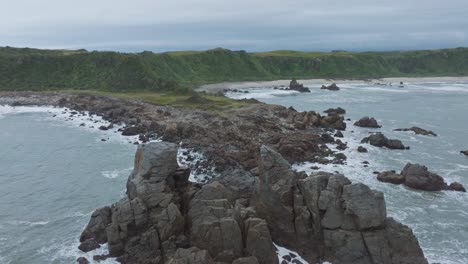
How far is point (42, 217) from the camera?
32781 millimetres

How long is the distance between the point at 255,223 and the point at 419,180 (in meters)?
20.3

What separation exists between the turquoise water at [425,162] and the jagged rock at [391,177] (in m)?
0.64

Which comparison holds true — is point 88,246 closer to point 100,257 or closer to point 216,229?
point 100,257

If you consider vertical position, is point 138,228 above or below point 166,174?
below

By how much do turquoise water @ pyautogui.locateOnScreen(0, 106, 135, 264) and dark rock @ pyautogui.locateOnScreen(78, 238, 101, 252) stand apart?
0.42m

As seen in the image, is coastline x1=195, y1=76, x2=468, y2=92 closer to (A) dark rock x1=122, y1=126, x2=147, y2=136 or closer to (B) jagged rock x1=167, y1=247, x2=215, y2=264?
(A) dark rock x1=122, y1=126, x2=147, y2=136

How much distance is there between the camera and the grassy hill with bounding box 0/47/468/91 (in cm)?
11169

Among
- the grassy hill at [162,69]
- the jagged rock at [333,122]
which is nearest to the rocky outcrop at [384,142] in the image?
the jagged rock at [333,122]

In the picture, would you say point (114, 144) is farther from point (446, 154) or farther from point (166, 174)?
point (446, 154)

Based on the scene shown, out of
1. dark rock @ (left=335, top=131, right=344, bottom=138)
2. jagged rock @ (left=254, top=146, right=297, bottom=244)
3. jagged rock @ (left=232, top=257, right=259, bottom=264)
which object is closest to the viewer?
jagged rock @ (left=232, top=257, right=259, bottom=264)

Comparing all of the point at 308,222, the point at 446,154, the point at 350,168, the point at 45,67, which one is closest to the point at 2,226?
the point at 308,222

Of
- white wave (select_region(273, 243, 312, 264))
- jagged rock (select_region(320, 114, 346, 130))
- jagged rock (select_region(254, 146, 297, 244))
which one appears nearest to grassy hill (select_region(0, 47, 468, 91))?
jagged rock (select_region(320, 114, 346, 130))

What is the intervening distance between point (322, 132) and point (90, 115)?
3958cm

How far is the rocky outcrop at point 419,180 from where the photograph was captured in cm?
3838
